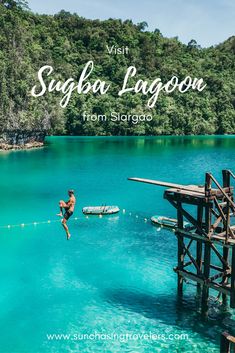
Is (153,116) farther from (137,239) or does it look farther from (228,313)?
(228,313)

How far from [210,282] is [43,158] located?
71417mm

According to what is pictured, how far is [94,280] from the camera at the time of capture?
81.6 feet

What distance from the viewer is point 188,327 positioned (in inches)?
753

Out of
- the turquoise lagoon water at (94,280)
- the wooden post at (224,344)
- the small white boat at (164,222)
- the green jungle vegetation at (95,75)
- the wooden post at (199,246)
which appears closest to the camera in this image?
the wooden post at (224,344)

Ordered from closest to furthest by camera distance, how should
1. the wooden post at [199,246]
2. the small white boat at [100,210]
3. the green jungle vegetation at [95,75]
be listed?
the wooden post at [199,246] < the small white boat at [100,210] < the green jungle vegetation at [95,75]

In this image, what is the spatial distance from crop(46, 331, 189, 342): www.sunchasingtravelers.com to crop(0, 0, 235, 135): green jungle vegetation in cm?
9403

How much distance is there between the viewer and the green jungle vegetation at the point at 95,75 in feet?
385

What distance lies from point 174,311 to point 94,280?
603 centimetres

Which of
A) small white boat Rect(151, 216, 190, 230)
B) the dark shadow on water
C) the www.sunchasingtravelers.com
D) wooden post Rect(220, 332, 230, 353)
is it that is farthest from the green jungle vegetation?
wooden post Rect(220, 332, 230, 353)

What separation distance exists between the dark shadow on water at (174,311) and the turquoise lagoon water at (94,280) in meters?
0.05

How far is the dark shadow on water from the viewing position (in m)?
18.9

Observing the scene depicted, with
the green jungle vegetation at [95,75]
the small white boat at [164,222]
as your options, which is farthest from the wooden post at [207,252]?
the green jungle vegetation at [95,75]

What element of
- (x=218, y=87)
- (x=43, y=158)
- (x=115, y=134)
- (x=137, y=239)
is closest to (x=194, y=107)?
(x=218, y=87)

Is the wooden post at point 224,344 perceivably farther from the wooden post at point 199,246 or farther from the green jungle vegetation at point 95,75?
the green jungle vegetation at point 95,75
